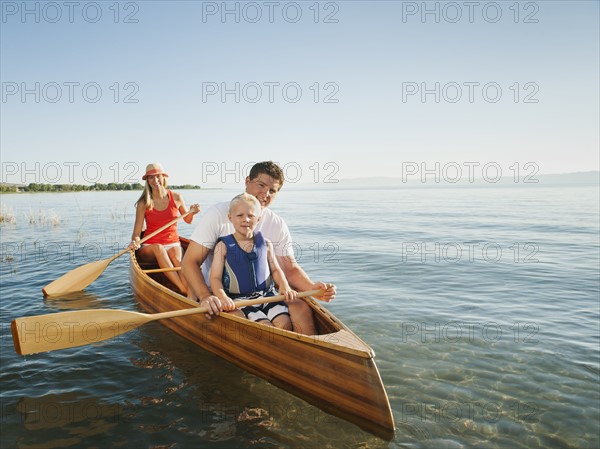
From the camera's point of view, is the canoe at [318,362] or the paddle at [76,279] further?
the paddle at [76,279]

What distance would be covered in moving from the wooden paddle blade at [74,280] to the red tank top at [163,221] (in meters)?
1.12

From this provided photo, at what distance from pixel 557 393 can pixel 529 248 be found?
9035 millimetres

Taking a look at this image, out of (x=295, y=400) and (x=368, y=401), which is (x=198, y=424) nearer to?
(x=295, y=400)

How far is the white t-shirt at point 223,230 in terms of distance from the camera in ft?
13.2

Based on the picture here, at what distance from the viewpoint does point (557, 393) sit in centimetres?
377

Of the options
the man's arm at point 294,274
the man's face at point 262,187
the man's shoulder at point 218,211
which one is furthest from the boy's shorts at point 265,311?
the man's face at point 262,187

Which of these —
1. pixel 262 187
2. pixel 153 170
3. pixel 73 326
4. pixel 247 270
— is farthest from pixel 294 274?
pixel 153 170

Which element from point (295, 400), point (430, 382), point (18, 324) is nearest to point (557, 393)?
point (430, 382)

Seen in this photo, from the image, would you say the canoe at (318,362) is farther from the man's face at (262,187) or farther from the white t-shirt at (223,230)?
the man's face at (262,187)

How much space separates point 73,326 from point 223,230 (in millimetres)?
1666

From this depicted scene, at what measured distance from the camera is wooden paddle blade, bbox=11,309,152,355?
362 centimetres

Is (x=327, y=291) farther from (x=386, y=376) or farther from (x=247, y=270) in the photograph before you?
(x=386, y=376)

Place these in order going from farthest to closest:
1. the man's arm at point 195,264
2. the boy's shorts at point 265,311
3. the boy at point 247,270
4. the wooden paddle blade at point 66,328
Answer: the man's arm at point 195,264 → the boy's shorts at point 265,311 → the boy at point 247,270 → the wooden paddle blade at point 66,328

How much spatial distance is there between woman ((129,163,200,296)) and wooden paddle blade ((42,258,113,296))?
1.01 meters
